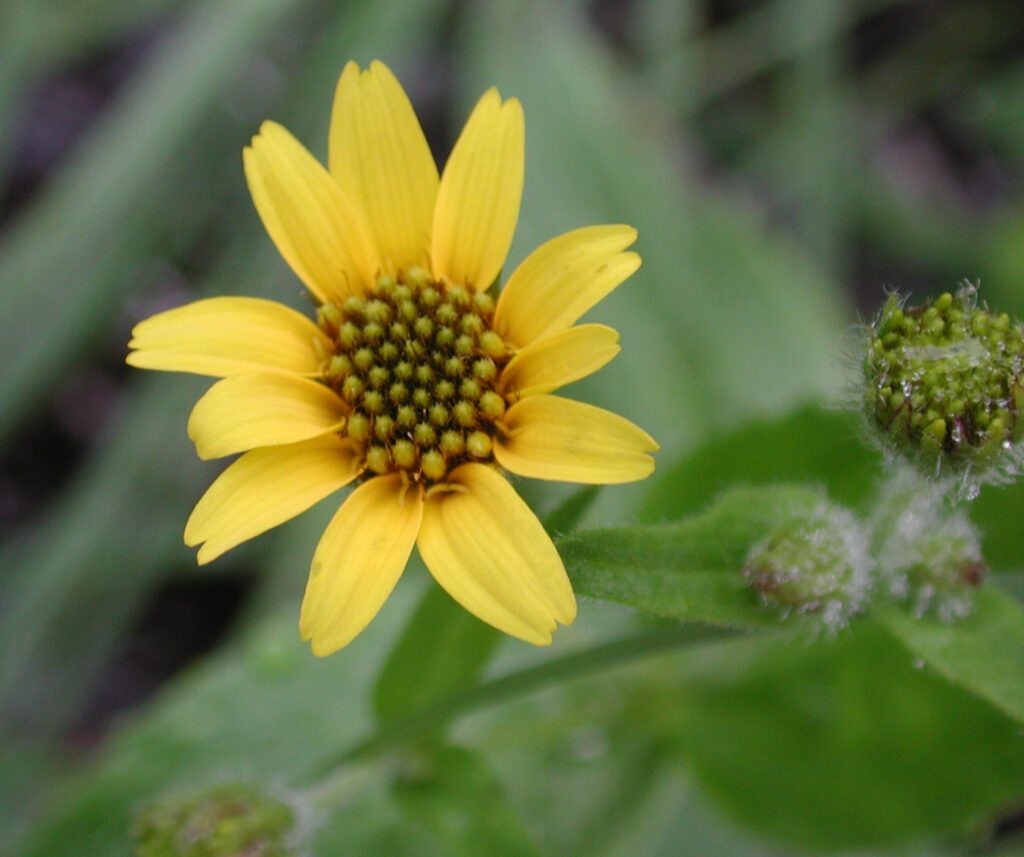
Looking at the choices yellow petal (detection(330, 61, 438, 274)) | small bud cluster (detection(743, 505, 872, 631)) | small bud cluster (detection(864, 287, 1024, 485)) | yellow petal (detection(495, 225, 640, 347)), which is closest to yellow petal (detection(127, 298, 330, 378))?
yellow petal (detection(330, 61, 438, 274))

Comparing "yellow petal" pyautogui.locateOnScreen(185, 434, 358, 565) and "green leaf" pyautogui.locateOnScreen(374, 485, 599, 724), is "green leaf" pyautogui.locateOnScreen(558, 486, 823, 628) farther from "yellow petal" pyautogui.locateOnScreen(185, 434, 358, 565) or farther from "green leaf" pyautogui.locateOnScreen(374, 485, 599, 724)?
"green leaf" pyautogui.locateOnScreen(374, 485, 599, 724)

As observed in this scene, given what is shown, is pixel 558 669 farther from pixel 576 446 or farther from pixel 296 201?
pixel 296 201

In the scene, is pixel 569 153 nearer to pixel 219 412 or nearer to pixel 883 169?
pixel 883 169

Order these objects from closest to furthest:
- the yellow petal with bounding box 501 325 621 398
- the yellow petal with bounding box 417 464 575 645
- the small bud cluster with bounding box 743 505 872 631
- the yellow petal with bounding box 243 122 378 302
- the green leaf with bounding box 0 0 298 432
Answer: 1. the yellow petal with bounding box 417 464 575 645
2. the yellow petal with bounding box 501 325 621 398
3. the small bud cluster with bounding box 743 505 872 631
4. the yellow petal with bounding box 243 122 378 302
5. the green leaf with bounding box 0 0 298 432

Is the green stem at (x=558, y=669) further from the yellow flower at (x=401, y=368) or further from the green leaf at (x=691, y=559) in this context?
the yellow flower at (x=401, y=368)

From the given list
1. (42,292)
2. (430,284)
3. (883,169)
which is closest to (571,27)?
(883,169)

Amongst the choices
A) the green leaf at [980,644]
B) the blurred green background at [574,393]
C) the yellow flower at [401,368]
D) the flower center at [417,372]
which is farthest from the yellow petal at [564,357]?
the green leaf at [980,644]
